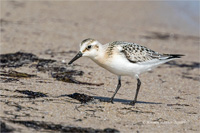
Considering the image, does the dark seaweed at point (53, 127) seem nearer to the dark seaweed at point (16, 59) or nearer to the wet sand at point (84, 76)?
the wet sand at point (84, 76)

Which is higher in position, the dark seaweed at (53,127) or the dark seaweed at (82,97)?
the dark seaweed at (82,97)

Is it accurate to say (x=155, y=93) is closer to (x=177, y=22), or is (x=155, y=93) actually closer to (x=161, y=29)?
(x=161, y=29)

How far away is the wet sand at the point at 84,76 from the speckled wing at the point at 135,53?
2.59ft

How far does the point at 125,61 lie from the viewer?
21.4 ft

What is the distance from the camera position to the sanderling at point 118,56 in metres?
6.41

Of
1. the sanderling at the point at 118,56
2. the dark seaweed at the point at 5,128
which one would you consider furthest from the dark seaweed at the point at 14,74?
the dark seaweed at the point at 5,128

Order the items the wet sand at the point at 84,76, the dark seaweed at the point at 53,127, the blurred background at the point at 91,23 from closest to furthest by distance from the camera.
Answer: the dark seaweed at the point at 53,127
the wet sand at the point at 84,76
the blurred background at the point at 91,23

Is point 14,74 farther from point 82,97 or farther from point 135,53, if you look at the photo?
point 135,53

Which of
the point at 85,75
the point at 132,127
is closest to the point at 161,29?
the point at 85,75

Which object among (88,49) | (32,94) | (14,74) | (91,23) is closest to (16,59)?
(14,74)

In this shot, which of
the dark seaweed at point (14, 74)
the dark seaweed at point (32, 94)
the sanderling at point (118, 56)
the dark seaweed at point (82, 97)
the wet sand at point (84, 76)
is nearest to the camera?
the wet sand at point (84, 76)

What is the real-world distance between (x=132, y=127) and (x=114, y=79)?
2.84m

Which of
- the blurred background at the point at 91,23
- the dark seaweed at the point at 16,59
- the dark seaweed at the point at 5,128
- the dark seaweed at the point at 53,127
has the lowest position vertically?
the dark seaweed at the point at 5,128

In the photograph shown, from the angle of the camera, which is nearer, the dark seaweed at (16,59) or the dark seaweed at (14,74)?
the dark seaweed at (14,74)
